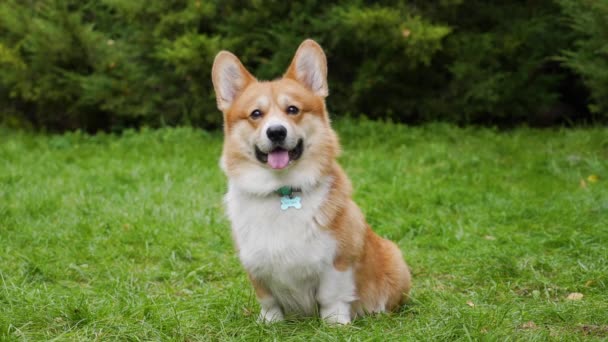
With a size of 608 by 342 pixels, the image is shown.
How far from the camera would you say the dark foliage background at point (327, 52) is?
931cm

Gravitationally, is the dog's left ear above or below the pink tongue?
above

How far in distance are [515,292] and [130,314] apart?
2.20 metres

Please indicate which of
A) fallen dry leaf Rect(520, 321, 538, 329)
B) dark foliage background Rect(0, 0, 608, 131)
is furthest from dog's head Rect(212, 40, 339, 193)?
dark foliage background Rect(0, 0, 608, 131)

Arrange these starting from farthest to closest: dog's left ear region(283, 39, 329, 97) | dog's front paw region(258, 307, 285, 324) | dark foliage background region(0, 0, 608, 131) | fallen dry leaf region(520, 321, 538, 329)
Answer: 1. dark foliage background region(0, 0, 608, 131)
2. dog's left ear region(283, 39, 329, 97)
3. dog's front paw region(258, 307, 285, 324)
4. fallen dry leaf region(520, 321, 538, 329)

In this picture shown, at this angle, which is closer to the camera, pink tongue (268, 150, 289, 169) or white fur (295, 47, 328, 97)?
pink tongue (268, 150, 289, 169)

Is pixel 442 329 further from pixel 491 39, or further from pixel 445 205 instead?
pixel 491 39

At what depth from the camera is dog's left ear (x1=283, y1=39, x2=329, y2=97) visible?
12.3 feet

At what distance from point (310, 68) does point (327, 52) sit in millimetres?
6011

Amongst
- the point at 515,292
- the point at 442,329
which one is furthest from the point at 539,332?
the point at 515,292

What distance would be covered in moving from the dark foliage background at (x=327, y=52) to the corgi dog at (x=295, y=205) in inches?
211

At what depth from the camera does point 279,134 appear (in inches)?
136

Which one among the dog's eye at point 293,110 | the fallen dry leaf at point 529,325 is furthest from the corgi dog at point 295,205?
the fallen dry leaf at point 529,325

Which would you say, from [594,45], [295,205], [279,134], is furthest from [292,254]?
[594,45]

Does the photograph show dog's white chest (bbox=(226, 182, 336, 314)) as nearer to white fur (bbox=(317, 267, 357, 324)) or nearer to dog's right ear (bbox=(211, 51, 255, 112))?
white fur (bbox=(317, 267, 357, 324))
